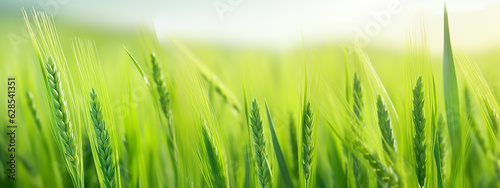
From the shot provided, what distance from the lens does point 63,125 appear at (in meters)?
0.55

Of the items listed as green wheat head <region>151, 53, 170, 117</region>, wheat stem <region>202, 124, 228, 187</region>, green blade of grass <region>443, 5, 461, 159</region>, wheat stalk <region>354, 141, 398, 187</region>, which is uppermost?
green wheat head <region>151, 53, 170, 117</region>

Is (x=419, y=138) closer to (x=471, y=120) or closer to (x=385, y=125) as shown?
(x=385, y=125)

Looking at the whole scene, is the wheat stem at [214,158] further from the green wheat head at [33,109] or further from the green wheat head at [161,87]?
the green wheat head at [33,109]

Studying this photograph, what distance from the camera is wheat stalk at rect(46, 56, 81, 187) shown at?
55 cm

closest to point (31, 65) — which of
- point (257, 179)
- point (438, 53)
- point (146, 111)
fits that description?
point (146, 111)

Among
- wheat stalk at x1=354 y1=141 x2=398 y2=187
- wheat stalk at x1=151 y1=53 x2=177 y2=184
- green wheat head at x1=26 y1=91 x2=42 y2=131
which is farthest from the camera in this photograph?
green wheat head at x1=26 y1=91 x2=42 y2=131

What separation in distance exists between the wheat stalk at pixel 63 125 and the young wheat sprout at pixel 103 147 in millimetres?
37

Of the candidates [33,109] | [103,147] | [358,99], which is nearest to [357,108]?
[358,99]

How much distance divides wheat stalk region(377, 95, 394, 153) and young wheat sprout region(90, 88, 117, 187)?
40 centimetres

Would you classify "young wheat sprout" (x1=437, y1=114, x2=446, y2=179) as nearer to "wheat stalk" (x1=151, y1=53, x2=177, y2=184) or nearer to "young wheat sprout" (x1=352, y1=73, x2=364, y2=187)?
"young wheat sprout" (x1=352, y1=73, x2=364, y2=187)

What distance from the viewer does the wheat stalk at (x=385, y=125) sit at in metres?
0.54

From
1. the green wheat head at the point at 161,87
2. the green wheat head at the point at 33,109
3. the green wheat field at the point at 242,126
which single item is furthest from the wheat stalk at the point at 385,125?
the green wheat head at the point at 33,109

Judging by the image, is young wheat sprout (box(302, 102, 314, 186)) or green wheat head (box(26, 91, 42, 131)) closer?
young wheat sprout (box(302, 102, 314, 186))

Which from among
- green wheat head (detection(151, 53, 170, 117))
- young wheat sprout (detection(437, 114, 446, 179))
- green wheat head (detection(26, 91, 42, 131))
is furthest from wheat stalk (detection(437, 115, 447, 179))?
green wheat head (detection(26, 91, 42, 131))
